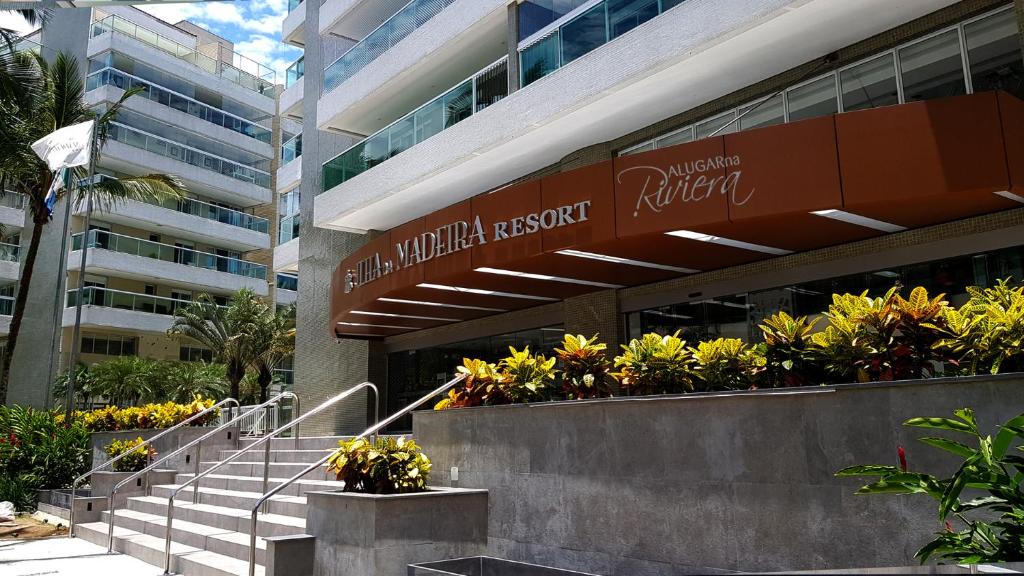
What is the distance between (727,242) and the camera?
12.4m

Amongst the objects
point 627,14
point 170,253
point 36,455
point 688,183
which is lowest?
point 36,455

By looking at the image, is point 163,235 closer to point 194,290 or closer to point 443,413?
point 194,290

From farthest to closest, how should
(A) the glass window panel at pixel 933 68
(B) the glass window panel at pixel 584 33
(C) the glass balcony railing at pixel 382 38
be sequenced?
(C) the glass balcony railing at pixel 382 38 → (B) the glass window panel at pixel 584 33 → (A) the glass window panel at pixel 933 68

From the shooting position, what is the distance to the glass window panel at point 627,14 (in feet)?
46.3

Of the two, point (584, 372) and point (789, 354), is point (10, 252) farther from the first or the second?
point (789, 354)

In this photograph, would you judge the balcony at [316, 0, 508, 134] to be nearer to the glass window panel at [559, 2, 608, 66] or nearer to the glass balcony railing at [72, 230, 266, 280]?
the glass window panel at [559, 2, 608, 66]

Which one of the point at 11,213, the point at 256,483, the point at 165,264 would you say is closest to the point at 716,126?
the point at 256,483

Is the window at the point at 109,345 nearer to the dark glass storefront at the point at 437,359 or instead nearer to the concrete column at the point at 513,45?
the dark glass storefront at the point at 437,359

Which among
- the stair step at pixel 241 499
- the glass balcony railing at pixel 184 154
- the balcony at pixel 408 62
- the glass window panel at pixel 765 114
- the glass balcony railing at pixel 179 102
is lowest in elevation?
the stair step at pixel 241 499

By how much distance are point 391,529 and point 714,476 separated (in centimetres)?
364

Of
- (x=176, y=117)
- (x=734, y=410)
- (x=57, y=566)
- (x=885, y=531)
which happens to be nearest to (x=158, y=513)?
(x=57, y=566)

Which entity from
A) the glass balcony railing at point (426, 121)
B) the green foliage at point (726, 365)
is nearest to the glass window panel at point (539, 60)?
the glass balcony railing at point (426, 121)

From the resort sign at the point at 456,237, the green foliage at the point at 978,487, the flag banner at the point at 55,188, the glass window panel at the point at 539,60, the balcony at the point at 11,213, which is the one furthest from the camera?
the balcony at the point at 11,213

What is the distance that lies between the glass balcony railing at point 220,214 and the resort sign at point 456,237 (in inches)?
1434
